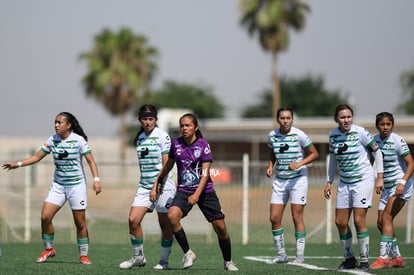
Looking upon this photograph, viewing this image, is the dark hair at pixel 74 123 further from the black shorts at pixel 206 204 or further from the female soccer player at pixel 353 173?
the female soccer player at pixel 353 173

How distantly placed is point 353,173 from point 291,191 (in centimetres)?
146

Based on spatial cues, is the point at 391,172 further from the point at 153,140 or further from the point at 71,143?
the point at 71,143

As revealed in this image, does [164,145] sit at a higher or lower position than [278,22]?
lower

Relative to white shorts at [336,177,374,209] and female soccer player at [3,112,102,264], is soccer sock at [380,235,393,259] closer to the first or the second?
white shorts at [336,177,374,209]

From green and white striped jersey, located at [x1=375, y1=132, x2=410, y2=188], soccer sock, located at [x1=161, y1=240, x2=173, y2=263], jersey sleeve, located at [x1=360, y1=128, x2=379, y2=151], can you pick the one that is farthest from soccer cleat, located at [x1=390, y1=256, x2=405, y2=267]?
soccer sock, located at [x1=161, y1=240, x2=173, y2=263]

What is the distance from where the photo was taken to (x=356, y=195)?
11633 mm

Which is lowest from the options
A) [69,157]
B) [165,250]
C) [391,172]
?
[165,250]

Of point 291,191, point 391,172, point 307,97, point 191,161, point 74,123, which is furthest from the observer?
point 307,97

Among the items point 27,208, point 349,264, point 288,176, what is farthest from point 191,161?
point 27,208

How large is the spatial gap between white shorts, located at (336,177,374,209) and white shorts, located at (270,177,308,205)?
3.82 ft

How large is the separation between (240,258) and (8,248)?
5.45 meters

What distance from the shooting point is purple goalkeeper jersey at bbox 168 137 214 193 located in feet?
37.1

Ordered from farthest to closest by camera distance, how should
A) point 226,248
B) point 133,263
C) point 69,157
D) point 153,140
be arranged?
point 69,157
point 153,140
point 133,263
point 226,248

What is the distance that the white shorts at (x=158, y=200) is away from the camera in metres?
11.8
